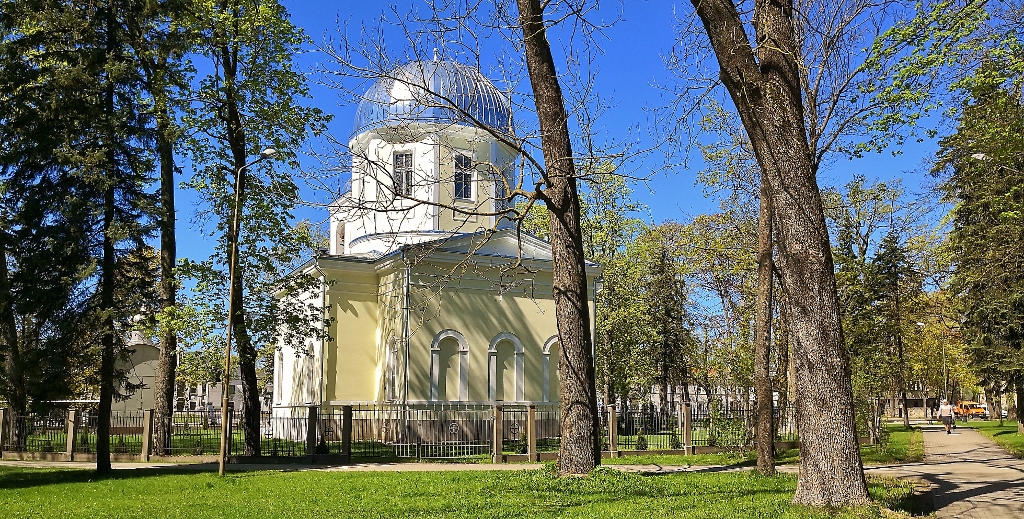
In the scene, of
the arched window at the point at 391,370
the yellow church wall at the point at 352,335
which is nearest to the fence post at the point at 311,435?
the arched window at the point at 391,370

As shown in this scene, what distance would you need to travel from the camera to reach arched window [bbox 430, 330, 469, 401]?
1049 inches

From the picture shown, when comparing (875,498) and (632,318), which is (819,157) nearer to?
(875,498)

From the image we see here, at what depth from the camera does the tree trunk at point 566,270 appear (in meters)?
12.1

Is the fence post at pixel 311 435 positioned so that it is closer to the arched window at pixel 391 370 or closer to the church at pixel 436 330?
the church at pixel 436 330

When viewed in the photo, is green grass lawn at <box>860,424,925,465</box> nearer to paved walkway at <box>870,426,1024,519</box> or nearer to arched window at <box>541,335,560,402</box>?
paved walkway at <box>870,426,1024,519</box>

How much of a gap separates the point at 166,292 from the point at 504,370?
1149 centimetres

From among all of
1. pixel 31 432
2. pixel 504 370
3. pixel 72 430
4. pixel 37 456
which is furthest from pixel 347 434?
pixel 31 432

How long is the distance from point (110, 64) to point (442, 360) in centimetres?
1393

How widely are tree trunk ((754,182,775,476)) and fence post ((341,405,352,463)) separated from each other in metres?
9.91

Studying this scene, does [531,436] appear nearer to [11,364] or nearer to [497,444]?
[497,444]

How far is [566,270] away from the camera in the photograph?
Answer: 12.4m

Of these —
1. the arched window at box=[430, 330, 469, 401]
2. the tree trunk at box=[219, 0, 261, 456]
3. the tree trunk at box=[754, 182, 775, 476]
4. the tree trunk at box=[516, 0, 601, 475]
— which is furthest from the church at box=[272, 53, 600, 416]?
the tree trunk at box=[516, 0, 601, 475]

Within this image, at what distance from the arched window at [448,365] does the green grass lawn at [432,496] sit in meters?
11.3

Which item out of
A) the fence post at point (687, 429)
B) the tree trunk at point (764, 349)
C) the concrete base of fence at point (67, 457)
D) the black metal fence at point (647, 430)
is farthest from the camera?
the black metal fence at point (647, 430)
